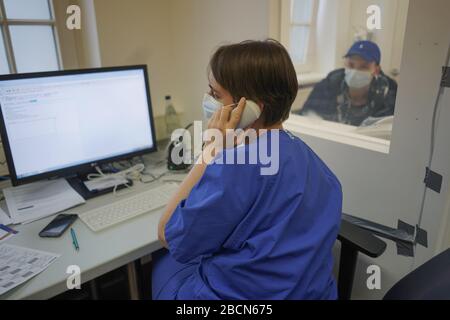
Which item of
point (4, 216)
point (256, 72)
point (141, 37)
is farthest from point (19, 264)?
point (141, 37)

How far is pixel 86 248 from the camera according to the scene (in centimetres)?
101

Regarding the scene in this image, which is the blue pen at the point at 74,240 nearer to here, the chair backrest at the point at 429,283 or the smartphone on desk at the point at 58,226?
the smartphone on desk at the point at 58,226

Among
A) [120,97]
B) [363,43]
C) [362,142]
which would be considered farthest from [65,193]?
[363,43]

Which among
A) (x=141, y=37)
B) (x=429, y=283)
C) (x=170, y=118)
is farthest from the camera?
(x=170, y=118)

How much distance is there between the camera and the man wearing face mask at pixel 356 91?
2.24 metres

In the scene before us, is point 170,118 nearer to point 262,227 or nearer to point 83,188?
point 83,188

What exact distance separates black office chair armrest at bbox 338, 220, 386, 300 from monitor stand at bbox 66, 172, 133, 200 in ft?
2.84

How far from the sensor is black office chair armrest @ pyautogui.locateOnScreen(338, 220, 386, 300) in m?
1.01

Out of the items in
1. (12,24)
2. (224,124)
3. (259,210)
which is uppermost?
(12,24)

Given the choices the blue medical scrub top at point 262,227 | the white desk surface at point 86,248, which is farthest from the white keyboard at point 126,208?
the blue medical scrub top at point 262,227

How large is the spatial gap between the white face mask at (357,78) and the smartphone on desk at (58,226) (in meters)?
1.98

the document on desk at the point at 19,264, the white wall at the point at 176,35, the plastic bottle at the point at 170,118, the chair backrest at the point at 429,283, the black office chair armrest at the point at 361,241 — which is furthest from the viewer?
the plastic bottle at the point at 170,118

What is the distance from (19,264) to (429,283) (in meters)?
1.02

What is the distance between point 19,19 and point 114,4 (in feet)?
1.33
